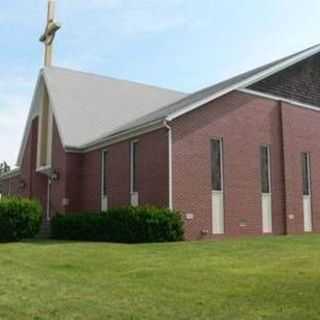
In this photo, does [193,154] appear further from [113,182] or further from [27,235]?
[27,235]

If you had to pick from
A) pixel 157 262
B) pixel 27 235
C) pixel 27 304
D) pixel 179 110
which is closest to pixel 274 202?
pixel 179 110

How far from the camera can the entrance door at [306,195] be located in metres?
23.8

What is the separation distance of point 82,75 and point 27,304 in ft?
80.8

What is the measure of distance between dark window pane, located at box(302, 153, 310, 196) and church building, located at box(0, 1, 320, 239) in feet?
0.14

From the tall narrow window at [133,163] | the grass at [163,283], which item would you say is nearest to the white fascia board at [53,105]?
the tall narrow window at [133,163]

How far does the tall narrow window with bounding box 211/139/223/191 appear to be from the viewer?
21219 millimetres

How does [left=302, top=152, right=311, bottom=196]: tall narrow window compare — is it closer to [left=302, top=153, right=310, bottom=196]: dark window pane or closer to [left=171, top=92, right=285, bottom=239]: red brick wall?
[left=302, top=153, right=310, bottom=196]: dark window pane

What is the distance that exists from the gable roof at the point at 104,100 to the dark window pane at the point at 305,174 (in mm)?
3986

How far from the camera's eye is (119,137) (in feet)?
75.5

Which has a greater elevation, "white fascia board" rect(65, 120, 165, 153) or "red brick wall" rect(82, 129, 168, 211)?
"white fascia board" rect(65, 120, 165, 153)

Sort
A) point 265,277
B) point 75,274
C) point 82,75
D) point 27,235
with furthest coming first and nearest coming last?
1. point 82,75
2. point 27,235
3. point 75,274
4. point 265,277

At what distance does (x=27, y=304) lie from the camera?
786cm

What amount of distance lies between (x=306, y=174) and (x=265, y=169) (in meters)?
2.41

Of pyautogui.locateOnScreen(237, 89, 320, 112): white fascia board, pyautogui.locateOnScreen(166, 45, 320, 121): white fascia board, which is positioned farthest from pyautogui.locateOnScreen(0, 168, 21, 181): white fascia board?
pyautogui.locateOnScreen(237, 89, 320, 112): white fascia board
